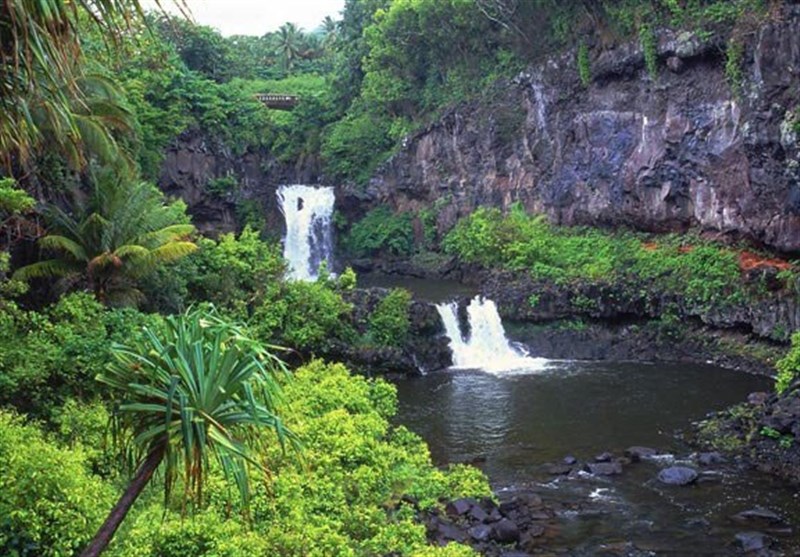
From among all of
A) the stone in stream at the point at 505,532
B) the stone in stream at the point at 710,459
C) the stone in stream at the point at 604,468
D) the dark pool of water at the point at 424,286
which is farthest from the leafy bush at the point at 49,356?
the dark pool of water at the point at 424,286

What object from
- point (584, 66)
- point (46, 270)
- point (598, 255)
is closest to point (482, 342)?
point (598, 255)

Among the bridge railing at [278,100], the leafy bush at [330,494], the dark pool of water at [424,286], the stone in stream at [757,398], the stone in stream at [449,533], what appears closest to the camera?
the leafy bush at [330,494]

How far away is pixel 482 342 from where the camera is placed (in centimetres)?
3020

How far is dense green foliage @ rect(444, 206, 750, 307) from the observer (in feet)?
96.1

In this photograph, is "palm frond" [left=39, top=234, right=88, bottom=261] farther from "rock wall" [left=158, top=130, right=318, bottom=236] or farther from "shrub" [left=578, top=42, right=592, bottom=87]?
"shrub" [left=578, top=42, right=592, bottom=87]

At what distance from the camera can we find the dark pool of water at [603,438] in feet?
51.1

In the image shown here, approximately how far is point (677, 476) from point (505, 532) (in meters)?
4.93

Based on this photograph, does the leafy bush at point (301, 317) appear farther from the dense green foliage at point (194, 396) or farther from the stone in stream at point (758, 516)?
the dense green foliage at point (194, 396)

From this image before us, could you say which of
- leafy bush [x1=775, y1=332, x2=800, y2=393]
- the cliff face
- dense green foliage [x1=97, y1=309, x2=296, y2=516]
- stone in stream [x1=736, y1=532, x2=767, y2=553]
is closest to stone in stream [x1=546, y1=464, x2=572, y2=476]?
stone in stream [x1=736, y1=532, x2=767, y2=553]

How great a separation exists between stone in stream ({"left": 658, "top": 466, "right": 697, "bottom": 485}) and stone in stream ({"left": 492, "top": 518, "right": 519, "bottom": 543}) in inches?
175

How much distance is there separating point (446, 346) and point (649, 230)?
11073 millimetres

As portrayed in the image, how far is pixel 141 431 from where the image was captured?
745 centimetres

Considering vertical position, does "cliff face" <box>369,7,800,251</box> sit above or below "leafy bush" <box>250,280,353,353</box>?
above

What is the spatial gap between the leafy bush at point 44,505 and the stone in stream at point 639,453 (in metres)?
13.4
